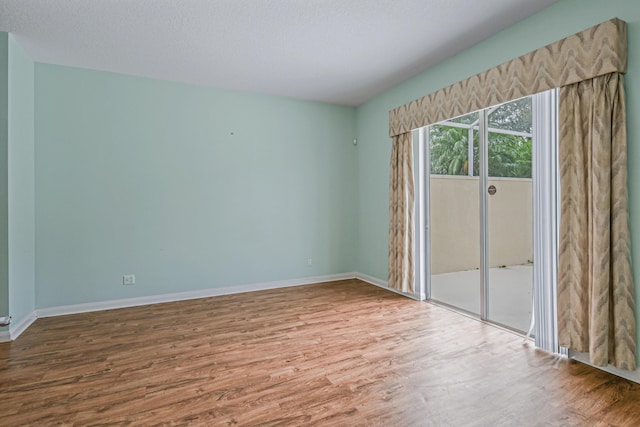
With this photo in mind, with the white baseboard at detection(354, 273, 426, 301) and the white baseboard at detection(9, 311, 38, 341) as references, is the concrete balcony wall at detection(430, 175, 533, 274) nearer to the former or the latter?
the white baseboard at detection(354, 273, 426, 301)

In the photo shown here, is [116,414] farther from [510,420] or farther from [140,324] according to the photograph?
[510,420]

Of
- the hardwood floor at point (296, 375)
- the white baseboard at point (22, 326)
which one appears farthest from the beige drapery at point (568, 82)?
the white baseboard at point (22, 326)

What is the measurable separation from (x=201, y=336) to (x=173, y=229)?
1.73m

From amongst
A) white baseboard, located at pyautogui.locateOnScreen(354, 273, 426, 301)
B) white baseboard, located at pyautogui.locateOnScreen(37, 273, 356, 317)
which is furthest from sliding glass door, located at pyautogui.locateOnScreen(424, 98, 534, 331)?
white baseboard, located at pyautogui.locateOnScreen(37, 273, 356, 317)

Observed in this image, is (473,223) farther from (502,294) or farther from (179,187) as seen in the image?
(179,187)

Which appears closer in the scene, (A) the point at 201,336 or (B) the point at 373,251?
(A) the point at 201,336

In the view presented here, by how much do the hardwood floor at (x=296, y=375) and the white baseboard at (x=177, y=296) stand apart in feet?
0.58

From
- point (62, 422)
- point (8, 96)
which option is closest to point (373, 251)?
point (62, 422)

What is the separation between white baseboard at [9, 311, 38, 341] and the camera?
3.03 metres

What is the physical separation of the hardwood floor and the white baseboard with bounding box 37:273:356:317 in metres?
0.18

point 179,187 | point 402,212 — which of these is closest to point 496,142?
point 402,212

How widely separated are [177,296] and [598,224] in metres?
4.45

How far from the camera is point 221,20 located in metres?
2.81

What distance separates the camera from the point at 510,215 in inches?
125
